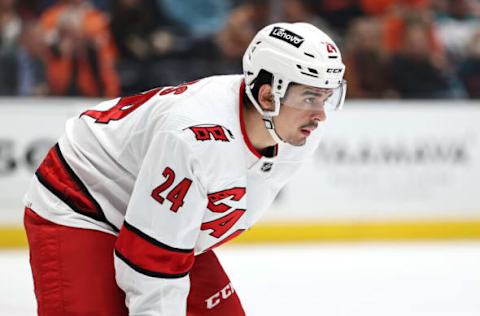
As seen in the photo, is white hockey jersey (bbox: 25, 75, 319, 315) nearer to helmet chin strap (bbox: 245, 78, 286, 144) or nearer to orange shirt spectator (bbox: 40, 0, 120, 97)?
helmet chin strap (bbox: 245, 78, 286, 144)

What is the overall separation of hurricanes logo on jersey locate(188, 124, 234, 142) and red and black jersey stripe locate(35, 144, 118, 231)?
14.8 inches

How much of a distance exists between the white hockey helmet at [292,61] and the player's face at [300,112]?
0.02 metres

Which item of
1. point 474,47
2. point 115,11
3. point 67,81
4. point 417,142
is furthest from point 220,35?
point 474,47

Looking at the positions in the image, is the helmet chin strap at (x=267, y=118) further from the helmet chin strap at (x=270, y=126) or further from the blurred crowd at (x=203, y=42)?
the blurred crowd at (x=203, y=42)

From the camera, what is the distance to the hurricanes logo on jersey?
1982mm

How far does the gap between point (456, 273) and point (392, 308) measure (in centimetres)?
93

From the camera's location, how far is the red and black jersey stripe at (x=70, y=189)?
86.0 inches

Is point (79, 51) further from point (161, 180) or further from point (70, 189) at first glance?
point (161, 180)

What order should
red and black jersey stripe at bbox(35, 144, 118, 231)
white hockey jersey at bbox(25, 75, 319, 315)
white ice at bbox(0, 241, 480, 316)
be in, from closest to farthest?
1. white hockey jersey at bbox(25, 75, 319, 315)
2. red and black jersey stripe at bbox(35, 144, 118, 231)
3. white ice at bbox(0, 241, 480, 316)

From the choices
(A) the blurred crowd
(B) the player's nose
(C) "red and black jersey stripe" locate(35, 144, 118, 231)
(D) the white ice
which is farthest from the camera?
(A) the blurred crowd

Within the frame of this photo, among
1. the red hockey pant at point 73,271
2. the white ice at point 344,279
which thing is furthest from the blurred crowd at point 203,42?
the red hockey pant at point 73,271

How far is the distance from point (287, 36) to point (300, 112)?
0.61ft

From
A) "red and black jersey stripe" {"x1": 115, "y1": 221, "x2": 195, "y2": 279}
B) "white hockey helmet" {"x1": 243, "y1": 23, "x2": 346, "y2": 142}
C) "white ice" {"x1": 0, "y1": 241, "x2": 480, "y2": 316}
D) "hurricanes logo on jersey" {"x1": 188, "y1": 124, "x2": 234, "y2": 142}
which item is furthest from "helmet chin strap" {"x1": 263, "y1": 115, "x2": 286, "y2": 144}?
"white ice" {"x1": 0, "y1": 241, "x2": 480, "y2": 316}

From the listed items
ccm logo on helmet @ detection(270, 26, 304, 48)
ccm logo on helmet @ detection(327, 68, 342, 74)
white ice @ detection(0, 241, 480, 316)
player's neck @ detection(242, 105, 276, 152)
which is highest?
ccm logo on helmet @ detection(270, 26, 304, 48)
